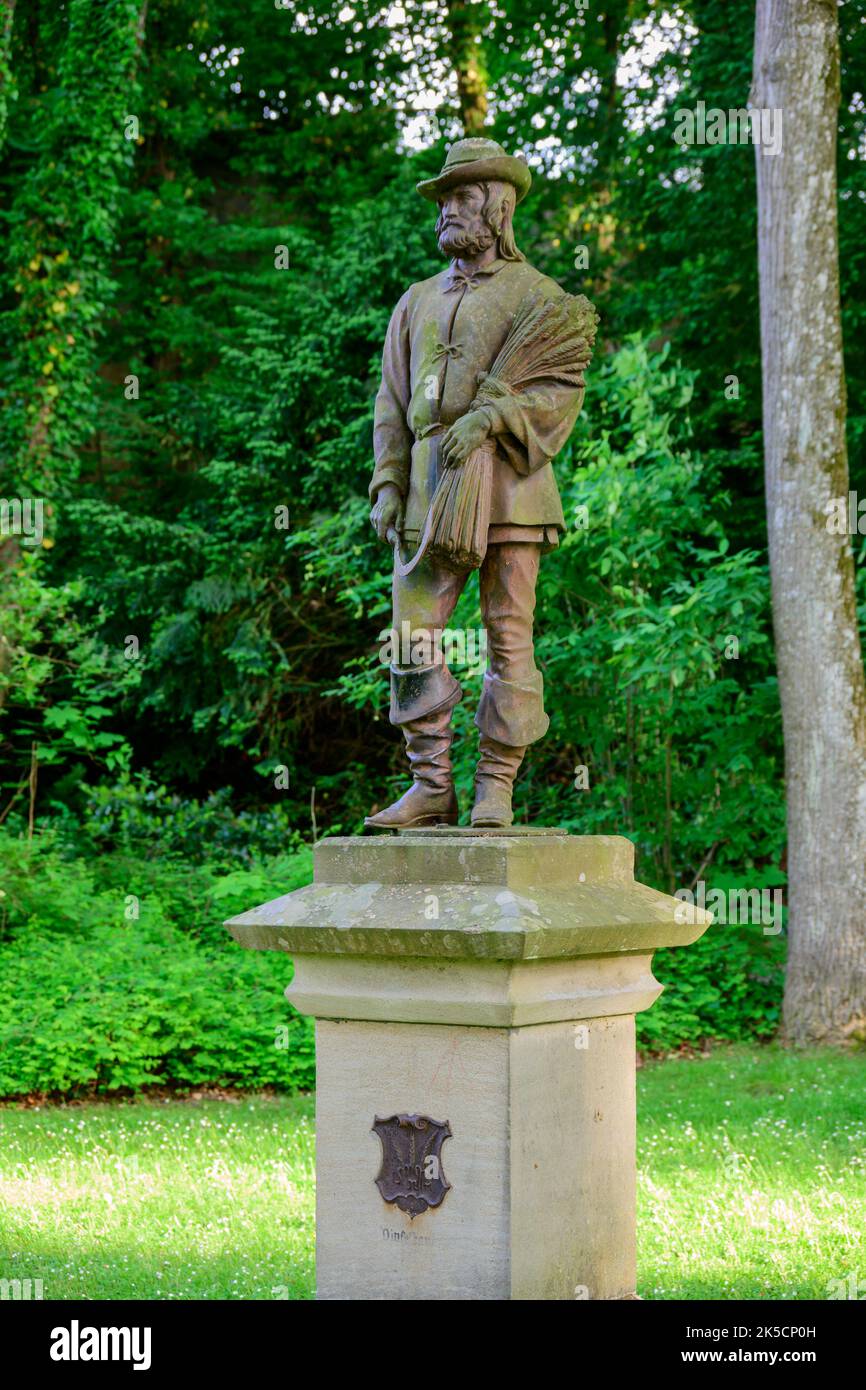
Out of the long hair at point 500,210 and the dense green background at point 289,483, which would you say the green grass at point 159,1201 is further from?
the long hair at point 500,210

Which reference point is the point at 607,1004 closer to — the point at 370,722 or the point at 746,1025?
the point at 746,1025

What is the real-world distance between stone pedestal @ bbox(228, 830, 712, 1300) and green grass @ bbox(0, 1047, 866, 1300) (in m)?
Answer: 1.29

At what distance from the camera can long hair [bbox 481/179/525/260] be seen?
4953 mm

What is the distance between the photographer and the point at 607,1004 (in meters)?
4.65

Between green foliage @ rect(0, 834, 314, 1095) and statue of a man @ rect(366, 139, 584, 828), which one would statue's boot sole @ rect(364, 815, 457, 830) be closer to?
statue of a man @ rect(366, 139, 584, 828)

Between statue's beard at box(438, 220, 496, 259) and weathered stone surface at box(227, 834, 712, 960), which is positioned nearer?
weathered stone surface at box(227, 834, 712, 960)

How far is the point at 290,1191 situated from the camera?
724 centimetres

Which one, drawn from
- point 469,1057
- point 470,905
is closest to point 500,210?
point 470,905

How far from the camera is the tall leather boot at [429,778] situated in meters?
4.89

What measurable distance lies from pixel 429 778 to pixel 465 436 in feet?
3.43

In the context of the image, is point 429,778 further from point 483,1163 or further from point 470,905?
point 483,1163

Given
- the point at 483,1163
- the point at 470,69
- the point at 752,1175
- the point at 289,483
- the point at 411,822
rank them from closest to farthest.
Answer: the point at 483,1163, the point at 411,822, the point at 752,1175, the point at 289,483, the point at 470,69

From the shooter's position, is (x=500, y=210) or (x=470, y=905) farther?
(x=500, y=210)

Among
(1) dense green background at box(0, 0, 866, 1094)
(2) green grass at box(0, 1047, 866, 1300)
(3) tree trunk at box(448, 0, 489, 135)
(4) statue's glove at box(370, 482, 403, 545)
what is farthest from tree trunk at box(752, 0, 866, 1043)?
(3) tree trunk at box(448, 0, 489, 135)
